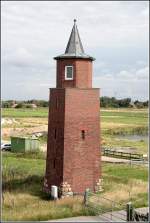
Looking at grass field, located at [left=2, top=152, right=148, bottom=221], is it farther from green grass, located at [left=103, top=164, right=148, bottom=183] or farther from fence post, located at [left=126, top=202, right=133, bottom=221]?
fence post, located at [left=126, top=202, right=133, bottom=221]

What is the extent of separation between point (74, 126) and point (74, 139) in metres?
0.74

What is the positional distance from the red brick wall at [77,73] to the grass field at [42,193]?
255 inches

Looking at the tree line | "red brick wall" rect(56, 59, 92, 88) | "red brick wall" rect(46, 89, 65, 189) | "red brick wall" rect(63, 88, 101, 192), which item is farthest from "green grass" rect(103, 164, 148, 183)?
the tree line

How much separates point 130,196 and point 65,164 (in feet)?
13.5

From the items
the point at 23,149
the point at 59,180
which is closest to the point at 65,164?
the point at 59,180

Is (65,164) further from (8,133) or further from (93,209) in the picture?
(8,133)

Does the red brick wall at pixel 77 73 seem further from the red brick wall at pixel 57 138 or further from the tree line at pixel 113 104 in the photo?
the tree line at pixel 113 104

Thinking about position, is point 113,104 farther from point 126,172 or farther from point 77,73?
point 77,73

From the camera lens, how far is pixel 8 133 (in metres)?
74.4

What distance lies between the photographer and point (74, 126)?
25047 millimetres

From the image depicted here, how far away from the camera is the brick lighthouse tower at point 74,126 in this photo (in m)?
25.0

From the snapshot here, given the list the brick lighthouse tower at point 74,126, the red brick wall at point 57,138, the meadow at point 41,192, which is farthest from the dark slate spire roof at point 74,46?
the meadow at point 41,192

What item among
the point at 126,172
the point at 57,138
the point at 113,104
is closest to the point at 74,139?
the point at 57,138

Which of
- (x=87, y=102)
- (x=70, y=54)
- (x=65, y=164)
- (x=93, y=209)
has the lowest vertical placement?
(x=93, y=209)
